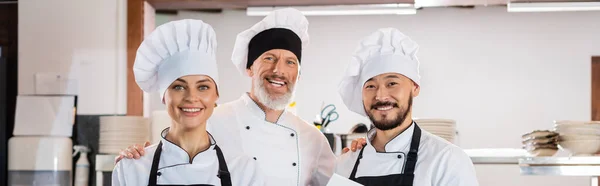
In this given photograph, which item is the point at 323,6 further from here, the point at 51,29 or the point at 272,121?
the point at 272,121

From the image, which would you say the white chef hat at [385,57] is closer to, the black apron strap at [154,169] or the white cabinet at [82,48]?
the black apron strap at [154,169]

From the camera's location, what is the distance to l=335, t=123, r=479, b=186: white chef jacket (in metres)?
2.38

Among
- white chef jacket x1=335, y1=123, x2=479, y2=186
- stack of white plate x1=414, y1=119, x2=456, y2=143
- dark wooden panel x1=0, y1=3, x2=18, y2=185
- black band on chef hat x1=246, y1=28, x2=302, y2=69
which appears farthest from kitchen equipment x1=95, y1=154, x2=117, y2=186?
white chef jacket x1=335, y1=123, x2=479, y2=186

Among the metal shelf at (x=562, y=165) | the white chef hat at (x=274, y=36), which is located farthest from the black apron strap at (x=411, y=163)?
the metal shelf at (x=562, y=165)

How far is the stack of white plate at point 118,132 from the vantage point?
511cm

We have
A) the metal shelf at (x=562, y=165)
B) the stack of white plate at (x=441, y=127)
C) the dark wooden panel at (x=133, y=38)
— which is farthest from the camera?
the dark wooden panel at (x=133, y=38)

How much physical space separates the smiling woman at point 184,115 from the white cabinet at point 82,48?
3.17 meters

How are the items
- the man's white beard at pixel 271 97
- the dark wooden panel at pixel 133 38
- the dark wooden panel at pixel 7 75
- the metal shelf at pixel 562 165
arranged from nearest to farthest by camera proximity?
the man's white beard at pixel 271 97, the metal shelf at pixel 562 165, the dark wooden panel at pixel 133 38, the dark wooden panel at pixel 7 75

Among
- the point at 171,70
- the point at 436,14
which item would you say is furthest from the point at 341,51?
the point at 171,70

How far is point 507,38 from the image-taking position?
6961 millimetres

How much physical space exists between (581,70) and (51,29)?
4.53 meters

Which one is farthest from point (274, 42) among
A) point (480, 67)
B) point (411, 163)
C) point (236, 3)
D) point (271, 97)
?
point (480, 67)

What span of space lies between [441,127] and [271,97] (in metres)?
1.62

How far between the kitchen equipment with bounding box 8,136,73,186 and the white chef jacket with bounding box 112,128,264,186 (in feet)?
10.6
